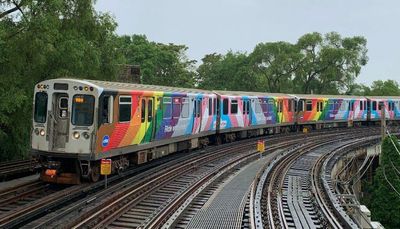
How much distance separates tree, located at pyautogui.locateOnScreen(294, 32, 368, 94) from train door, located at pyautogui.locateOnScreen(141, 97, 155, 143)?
49.9m

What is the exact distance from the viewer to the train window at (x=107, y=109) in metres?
14.6

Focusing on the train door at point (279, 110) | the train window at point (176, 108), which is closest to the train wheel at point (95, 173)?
the train window at point (176, 108)

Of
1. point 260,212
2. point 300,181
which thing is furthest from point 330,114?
point 260,212

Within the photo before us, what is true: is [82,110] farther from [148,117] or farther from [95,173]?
[148,117]

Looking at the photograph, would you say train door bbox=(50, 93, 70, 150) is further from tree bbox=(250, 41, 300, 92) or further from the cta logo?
tree bbox=(250, 41, 300, 92)

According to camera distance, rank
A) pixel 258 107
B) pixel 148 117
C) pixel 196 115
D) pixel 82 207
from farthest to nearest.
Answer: pixel 258 107 < pixel 196 115 < pixel 148 117 < pixel 82 207

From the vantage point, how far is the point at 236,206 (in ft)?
42.0

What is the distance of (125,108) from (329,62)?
53315mm

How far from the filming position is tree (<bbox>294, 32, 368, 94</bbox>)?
64.6 meters

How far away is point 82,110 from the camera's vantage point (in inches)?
566

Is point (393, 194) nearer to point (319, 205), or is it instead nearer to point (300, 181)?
point (300, 181)

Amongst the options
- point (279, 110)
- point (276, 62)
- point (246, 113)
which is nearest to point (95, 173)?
point (246, 113)

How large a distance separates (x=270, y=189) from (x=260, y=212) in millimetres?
3105

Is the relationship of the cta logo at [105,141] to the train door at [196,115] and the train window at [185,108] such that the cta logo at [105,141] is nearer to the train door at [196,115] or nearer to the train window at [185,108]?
the train window at [185,108]
